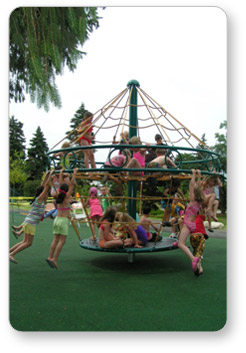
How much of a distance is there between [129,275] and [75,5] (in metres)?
3.42

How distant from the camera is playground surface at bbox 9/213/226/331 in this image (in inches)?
133

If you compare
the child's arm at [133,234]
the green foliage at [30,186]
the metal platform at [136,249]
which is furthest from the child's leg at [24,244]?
the green foliage at [30,186]

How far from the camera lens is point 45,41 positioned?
3.98m

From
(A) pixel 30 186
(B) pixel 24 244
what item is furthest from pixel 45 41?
(A) pixel 30 186

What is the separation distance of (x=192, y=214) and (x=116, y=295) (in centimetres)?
153

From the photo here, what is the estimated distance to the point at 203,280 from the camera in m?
4.59

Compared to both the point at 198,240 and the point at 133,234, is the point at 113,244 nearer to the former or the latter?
the point at 133,234

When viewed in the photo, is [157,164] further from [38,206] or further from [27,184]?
[27,184]

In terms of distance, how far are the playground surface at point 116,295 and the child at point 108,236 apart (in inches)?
15.9

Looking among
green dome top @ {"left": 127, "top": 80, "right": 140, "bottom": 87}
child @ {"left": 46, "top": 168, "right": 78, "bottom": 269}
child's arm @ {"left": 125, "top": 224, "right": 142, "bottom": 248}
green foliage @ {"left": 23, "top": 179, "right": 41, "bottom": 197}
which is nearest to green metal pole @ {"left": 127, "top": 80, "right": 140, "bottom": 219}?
green dome top @ {"left": 127, "top": 80, "right": 140, "bottom": 87}

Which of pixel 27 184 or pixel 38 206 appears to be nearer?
pixel 38 206

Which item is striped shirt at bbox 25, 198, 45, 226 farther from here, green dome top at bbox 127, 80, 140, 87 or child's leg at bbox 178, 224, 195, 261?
green dome top at bbox 127, 80, 140, 87

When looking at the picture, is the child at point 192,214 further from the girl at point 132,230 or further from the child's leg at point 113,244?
the child's leg at point 113,244

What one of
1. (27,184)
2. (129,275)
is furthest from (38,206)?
(27,184)
